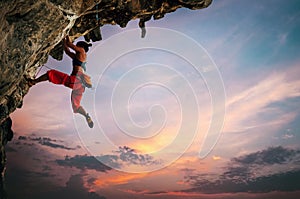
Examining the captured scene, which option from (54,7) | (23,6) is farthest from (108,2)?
(23,6)

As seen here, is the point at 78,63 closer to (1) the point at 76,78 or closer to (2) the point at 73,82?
(1) the point at 76,78

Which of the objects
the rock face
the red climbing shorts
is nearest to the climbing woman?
the red climbing shorts

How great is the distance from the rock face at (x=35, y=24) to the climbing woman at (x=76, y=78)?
1056 mm

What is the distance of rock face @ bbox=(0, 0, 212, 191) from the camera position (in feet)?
28.9

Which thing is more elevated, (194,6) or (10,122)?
(194,6)

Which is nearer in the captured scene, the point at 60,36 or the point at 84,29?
the point at 60,36

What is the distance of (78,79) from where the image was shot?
42.3 ft

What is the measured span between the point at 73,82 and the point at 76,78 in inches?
11.3

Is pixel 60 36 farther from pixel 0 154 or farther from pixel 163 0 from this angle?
pixel 0 154

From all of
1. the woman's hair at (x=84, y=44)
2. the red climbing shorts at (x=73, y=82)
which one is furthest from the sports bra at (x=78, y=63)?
the woman's hair at (x=84, y=44)

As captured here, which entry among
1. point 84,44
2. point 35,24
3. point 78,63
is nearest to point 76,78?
point 78,63

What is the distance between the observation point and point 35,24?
971 cm

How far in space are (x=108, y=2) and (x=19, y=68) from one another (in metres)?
6.13

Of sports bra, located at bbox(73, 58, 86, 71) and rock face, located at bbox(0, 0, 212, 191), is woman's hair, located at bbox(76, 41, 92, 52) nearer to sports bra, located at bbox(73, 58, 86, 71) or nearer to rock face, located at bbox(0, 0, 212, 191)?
sports bra, located at bbox(73, 58, 86, 71)
